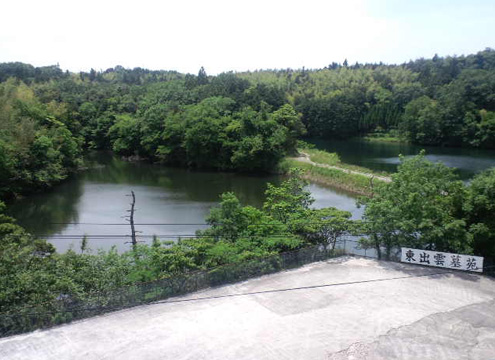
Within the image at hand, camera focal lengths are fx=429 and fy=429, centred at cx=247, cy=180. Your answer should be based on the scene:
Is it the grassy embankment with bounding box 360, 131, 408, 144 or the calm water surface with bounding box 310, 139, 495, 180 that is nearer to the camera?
the calm water surface with bounding box 310, 139, 495, 180

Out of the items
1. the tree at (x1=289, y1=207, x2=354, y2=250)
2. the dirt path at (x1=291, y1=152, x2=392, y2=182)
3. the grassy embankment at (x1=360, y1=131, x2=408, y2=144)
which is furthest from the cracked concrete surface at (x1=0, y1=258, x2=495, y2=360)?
the grassy embankment at (x1=360, y1=131, x2=408, y2=144)

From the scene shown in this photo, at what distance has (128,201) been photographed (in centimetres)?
3412

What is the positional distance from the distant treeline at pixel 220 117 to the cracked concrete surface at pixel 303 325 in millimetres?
24875

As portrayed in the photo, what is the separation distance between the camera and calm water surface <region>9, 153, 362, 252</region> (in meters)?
26.3

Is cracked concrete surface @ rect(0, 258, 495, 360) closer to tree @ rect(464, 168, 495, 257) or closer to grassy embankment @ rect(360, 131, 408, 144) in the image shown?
tree @ rect(464, 168, 495, 257)

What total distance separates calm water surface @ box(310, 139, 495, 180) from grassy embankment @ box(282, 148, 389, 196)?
21.1 ft

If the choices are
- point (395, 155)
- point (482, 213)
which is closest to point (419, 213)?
point (482, 213)

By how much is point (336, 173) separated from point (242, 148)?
1051 cm

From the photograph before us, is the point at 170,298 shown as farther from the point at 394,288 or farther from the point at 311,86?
the point at 311,86

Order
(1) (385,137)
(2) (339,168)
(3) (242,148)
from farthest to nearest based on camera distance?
(1) (385,137) → (3) (242,148) → (2) (339,168)

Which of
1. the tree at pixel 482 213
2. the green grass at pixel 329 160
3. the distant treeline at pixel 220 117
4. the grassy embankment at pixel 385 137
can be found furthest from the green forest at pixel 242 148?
the green grass at pixel 329 160

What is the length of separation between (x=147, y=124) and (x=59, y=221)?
88.2 ft

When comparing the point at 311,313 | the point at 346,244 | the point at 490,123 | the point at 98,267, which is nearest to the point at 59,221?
the point at 98,267

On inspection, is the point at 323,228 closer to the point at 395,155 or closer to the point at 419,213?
the point at 419,213
